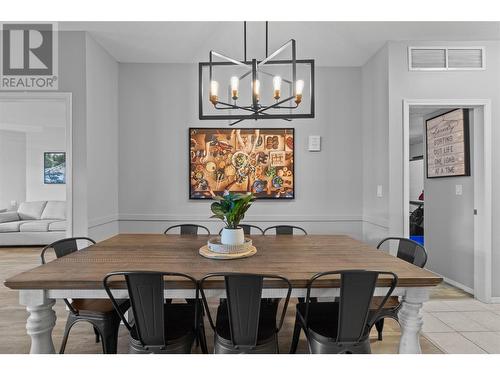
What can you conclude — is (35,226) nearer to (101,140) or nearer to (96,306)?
(101,140)

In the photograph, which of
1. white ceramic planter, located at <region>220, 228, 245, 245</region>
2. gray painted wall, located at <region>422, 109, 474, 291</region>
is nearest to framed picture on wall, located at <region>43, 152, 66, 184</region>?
white ceramic planter, located at <region>220, 228, 245, 245</region>

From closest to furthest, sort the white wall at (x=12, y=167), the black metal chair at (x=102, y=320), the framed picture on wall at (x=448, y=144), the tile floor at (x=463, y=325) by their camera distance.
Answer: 1. the black metal chair at (x=102, y=320)
2. the tile floor at (x=463, y=325)
3. the framed picture on wall at (x=448, y=144)
4. the white wall at (x=12, y=167)

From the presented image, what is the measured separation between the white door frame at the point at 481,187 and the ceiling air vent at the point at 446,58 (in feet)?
1.20

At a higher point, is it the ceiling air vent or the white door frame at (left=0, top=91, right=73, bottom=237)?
the ceiling air vent

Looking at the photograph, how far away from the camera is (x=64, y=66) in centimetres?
308

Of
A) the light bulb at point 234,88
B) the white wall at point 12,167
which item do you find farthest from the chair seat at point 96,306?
the white wall at point 12,167

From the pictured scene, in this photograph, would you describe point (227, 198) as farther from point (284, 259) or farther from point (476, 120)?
point (476, 120)

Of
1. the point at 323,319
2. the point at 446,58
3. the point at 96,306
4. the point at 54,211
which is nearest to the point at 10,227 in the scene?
the point at 54,211

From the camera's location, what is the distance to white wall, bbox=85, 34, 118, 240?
3150 mm

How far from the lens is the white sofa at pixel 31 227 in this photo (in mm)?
5562

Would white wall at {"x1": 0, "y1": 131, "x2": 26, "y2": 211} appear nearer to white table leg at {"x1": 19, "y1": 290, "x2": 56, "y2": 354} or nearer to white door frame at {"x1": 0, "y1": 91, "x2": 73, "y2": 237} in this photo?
white door frame at {"x1": 0, "y1": 91, "x2": 73, "y2": 237}

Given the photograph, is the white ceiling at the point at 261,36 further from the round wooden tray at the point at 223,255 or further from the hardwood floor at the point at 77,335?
the hardwood floor at the point at 77,335

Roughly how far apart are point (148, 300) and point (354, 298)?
1.02 m
